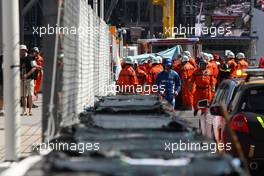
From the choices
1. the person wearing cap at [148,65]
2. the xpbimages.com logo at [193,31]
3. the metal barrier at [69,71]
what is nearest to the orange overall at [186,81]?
the person wearing cap at [148,65]

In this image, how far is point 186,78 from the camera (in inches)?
726

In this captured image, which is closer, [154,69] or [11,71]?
[11,71]

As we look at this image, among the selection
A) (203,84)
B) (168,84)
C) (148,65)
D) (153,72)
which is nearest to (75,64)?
(168,84)

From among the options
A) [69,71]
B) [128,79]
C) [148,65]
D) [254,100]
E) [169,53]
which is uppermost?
[169,53]

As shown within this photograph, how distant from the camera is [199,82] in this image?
15.9m

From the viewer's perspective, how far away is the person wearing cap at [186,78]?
18312 mm

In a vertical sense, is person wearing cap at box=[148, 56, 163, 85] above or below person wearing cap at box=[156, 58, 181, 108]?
above

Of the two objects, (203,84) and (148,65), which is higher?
(148,65)

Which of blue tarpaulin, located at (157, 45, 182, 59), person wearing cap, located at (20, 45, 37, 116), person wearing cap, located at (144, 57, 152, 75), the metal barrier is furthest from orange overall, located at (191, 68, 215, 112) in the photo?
blue tarpaulin, located at (157, 45, 182, 59)

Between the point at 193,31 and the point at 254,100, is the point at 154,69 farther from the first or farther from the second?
the point at 193,31

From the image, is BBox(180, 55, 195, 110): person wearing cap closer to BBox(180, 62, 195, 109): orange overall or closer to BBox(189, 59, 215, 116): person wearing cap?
BBox(180, 62, 195, 109): orange overall

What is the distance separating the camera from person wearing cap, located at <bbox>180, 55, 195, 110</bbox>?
60.1ft

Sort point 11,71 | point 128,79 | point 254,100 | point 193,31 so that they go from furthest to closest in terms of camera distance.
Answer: point 193,31 → point 128,79 → point 254,100 → point 11,71

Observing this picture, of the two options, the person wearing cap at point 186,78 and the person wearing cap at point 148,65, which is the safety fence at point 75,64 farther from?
the person wearing cap at point 148,65
